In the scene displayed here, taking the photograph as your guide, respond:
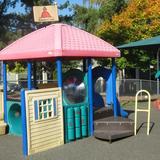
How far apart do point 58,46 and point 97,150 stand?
2677 mm

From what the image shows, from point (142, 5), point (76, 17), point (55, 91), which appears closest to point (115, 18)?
point (142, 5)

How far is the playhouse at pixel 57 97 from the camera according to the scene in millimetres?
9422

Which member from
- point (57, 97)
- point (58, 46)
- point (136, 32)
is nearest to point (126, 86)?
point (136, 32)

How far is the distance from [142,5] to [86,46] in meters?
19.8

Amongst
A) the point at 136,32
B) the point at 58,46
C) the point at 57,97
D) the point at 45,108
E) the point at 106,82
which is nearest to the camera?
the point at 45,108

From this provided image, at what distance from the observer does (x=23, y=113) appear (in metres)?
9.18

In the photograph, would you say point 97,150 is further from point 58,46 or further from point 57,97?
point 58,46

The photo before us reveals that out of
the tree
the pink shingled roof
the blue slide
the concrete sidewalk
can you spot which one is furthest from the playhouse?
the tree

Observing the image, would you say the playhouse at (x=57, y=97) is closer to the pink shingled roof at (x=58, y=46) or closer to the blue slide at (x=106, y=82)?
the pink shingled roof at (x=58, y=46)

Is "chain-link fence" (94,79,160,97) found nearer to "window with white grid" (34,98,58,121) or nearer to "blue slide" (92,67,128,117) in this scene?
"blue slide" (92,67,128,117)

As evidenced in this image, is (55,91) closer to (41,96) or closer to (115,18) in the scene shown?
(41,96)

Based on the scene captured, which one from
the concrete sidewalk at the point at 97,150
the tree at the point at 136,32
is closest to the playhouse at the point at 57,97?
the concrete sidewalk at the point at 97,150

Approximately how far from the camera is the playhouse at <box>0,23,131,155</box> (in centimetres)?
942

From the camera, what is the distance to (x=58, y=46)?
1050 cm
